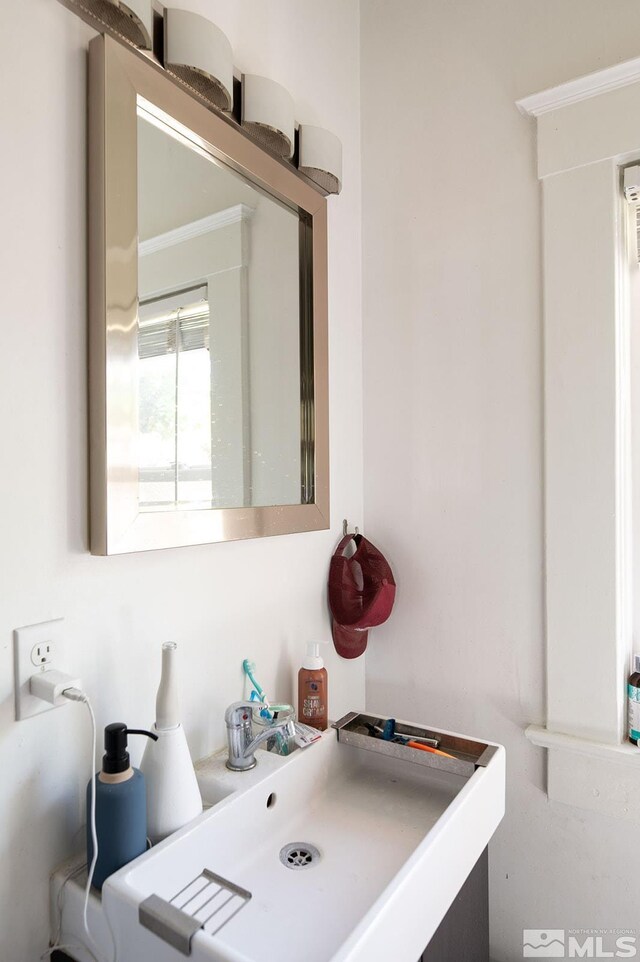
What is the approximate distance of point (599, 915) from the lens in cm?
125

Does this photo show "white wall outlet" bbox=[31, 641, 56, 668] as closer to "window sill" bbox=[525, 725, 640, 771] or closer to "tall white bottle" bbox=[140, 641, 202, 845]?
"tall white bottle" bbox=[140, 641, 202, 845]

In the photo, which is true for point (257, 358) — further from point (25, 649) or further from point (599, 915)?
point (599, 915)

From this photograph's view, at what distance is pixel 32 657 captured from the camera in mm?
791

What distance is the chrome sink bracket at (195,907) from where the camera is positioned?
67 cm

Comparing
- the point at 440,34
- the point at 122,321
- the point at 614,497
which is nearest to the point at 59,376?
the point at 122,321

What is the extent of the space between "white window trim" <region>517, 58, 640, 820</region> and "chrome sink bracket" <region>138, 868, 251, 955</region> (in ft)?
2.47

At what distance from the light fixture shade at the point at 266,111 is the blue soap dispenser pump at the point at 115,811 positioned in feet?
3.56

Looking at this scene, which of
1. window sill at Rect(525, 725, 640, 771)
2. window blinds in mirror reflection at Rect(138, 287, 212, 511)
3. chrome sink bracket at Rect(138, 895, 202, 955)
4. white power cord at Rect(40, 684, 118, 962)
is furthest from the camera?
window sill at Rect(525, 725, 640, 771)

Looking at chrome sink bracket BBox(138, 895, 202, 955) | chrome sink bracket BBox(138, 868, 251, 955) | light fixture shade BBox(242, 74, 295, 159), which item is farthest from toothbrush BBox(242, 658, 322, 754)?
light fixture shade BBox(242, 74, 295, 159)

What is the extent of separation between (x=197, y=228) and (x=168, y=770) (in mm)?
910

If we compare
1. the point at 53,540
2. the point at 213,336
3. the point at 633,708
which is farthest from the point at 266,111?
the point at 633,708

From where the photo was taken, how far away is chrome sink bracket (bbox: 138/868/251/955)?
0.67m

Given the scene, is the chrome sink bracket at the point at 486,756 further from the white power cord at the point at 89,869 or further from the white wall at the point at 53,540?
the white power cord at the point at 89,869
